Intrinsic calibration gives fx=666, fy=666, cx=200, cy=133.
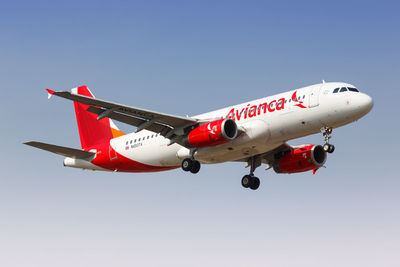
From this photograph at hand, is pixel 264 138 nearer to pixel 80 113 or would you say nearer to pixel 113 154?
pixel 113 154

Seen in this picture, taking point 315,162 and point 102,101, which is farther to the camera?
point 315,162

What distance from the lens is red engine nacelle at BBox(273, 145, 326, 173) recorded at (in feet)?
132

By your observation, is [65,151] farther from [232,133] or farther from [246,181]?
[232,133]

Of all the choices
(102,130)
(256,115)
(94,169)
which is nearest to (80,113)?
(102,130)

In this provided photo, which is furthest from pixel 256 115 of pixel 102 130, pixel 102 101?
pixel 102 130

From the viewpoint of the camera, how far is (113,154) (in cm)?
4231

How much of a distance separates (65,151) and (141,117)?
7.91m

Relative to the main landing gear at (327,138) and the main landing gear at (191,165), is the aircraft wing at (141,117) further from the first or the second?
the main landing gear at (327,138)

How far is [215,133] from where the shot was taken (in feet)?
116

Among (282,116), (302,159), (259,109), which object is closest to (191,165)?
(259,109)

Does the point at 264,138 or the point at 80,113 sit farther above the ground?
the point at 80,113

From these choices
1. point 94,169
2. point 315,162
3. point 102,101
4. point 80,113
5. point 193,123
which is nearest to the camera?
point 102,101

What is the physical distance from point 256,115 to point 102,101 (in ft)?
27.1

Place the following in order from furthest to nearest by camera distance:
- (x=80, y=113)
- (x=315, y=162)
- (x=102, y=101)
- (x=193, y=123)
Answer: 1. (x=80, y=113)
2. (x=315, y=162)
3. (x=193, y=123)
4. (x=102, y=101)
